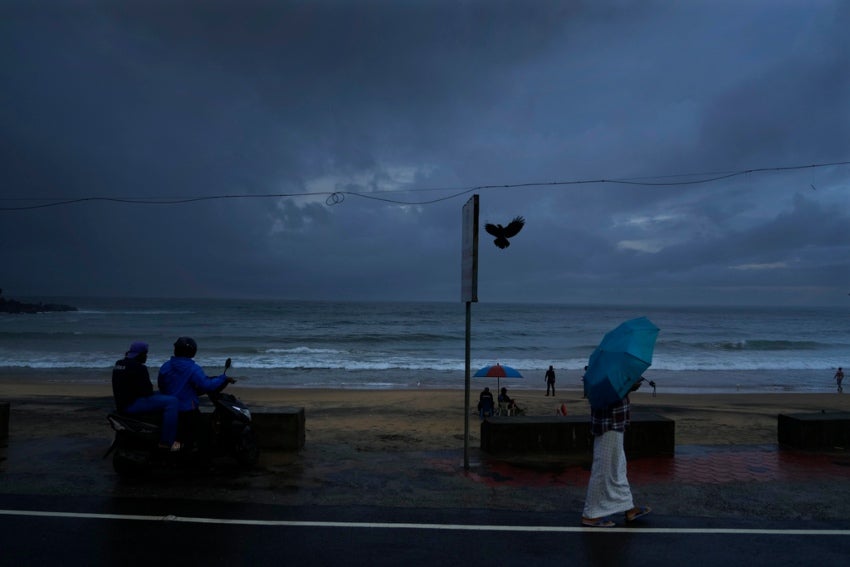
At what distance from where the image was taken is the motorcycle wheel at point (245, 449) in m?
6.61

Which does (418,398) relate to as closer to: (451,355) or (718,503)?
(718,503)

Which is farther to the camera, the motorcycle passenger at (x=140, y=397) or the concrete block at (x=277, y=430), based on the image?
the concrete block at (x=277, y=430)

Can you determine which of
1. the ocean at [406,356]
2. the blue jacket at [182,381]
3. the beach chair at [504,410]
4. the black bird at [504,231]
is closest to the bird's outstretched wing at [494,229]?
the black bird at [504,231]

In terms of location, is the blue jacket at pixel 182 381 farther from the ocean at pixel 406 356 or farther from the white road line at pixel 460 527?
the ocean at pixel 406 356

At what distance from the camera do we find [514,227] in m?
7.15

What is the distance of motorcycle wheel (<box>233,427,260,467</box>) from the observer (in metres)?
6.61

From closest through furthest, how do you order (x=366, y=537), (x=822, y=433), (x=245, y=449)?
(x=366, y=537)
(x=245, y=449)
(x=822, y=433)

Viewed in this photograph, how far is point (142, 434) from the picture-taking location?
6.18 metres

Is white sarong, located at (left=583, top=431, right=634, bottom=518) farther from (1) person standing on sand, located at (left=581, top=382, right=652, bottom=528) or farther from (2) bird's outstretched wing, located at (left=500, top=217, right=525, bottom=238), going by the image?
(2) bird's outstretched wing, located at (left=500, top=217, right=525, bottom=238)

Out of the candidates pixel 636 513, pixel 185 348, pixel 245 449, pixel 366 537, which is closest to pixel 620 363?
pixel 636 513

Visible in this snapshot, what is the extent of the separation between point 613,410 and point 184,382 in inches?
174

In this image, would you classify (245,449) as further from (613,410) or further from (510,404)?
(510,404)

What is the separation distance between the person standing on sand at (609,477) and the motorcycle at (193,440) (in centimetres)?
375

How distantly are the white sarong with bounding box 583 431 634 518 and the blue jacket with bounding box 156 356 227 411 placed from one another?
391cm
